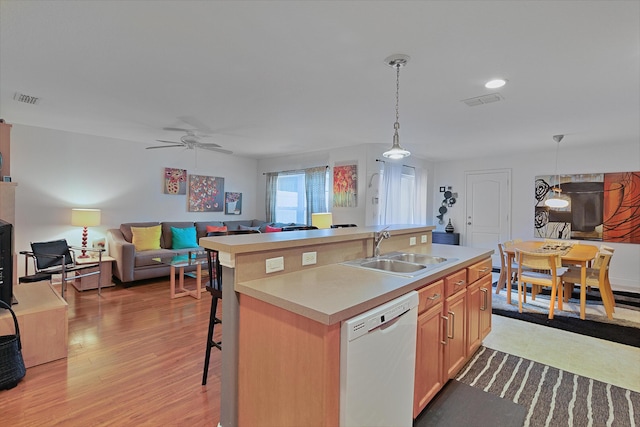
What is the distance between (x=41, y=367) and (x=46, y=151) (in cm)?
365

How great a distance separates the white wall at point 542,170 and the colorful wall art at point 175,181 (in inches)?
219

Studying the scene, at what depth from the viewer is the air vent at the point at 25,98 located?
10.7ft

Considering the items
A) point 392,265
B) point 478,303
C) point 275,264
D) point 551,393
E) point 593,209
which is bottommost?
point 551,393

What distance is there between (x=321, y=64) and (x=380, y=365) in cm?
221

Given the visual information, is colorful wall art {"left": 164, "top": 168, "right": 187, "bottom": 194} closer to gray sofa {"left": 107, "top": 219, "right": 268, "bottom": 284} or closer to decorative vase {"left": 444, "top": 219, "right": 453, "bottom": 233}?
gray sofa {"left": 107, "top": 219, "right": 268, "bottom": 284}

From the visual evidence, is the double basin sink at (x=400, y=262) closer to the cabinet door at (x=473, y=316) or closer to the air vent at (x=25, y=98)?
the cabinet door at (x=473, y=316)

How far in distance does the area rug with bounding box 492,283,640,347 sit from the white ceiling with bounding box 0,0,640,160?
2374mm

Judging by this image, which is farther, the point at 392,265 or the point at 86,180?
the point at 86,180

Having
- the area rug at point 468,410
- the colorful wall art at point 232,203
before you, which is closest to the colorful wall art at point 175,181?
the colorful wall art at point 232,203

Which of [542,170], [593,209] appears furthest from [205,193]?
[593,209]

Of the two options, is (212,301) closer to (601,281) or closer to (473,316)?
(473,316)

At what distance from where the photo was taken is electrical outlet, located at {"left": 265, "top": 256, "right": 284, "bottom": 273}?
1731 mm

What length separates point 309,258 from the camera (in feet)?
6.41

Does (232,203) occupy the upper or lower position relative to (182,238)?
upper
